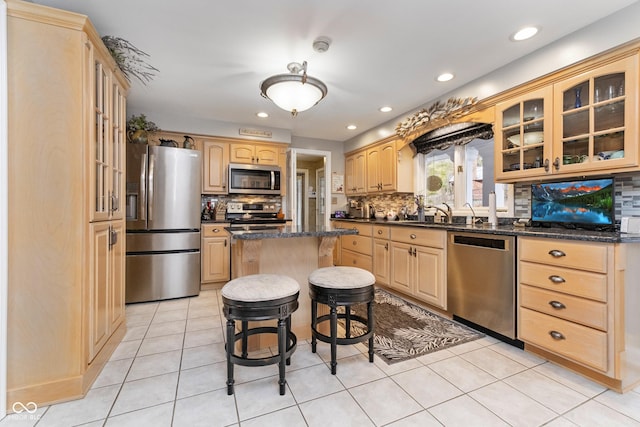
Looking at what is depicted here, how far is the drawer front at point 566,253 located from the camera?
1.65m

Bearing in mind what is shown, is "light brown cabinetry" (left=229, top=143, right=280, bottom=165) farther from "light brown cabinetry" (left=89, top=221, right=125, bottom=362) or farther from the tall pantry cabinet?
the tall pantry cabinet

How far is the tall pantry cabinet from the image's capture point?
1.46m

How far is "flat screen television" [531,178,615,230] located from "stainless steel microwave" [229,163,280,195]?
3.25 metres

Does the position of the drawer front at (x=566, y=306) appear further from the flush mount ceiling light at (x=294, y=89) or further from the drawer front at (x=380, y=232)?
the flush mount ceiling light at (x=294, y=89)

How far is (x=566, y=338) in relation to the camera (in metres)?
1.80

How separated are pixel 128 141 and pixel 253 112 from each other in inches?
62.4

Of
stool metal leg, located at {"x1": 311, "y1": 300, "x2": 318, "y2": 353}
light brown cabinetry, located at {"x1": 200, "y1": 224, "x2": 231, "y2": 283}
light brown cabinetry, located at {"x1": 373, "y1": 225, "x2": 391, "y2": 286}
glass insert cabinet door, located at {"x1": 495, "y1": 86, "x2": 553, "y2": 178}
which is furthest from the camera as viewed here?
light brown cabinetry, located at {"x1": 200, "y1": 224, "x2": 231, "y2": 283}

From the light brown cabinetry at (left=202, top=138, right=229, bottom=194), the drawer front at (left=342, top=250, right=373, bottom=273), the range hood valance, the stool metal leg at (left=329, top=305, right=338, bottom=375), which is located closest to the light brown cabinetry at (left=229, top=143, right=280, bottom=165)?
the light brown cabinetry at (left=202, top=138, right=229, bottom=194)

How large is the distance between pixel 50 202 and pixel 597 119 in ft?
11.6

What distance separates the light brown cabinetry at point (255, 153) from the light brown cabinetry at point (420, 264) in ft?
7.50

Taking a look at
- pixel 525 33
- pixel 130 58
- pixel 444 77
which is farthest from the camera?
pixel 444 77

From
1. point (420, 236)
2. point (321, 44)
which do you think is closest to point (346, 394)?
point (420, 236)

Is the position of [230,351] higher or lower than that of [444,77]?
lower

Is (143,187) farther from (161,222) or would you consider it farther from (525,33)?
(525,33)
